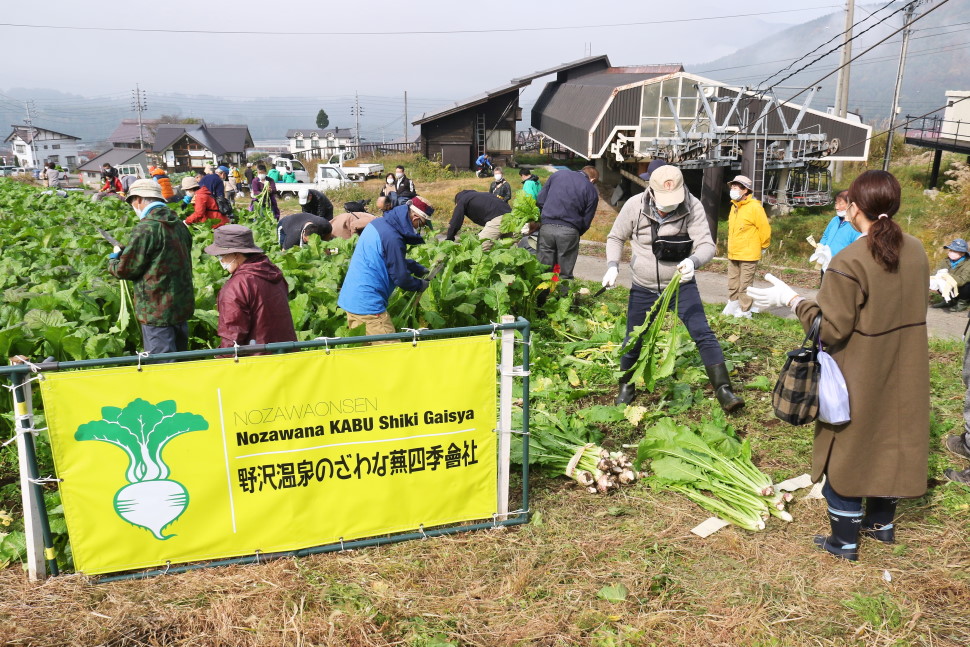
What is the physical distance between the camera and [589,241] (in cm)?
1723

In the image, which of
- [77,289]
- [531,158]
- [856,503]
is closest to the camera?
[856,503]

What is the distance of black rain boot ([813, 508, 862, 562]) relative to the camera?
3.66m

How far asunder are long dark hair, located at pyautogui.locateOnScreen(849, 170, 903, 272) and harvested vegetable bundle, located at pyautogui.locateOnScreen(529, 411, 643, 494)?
6.57ft

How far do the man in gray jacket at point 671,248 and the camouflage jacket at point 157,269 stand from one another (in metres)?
3.33

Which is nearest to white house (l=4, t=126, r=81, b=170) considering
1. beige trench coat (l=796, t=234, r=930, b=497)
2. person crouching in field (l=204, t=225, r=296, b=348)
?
person crouching in field (l=204, t=225, r=296, b=348)

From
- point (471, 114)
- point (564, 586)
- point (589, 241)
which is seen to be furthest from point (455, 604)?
point (471, 114)

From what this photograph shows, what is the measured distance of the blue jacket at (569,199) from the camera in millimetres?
8336

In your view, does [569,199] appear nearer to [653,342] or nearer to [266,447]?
[653,342]

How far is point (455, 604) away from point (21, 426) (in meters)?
2.20

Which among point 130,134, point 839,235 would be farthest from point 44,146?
point 839,235

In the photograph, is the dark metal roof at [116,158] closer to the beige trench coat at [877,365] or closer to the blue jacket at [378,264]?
the blue jacket at [378,264]

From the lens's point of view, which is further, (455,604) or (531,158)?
(531,158)

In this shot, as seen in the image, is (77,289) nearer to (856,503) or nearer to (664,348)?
(664,348)

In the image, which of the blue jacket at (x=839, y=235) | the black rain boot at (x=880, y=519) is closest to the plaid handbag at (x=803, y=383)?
the black rain boot at (x=880, y=519)
